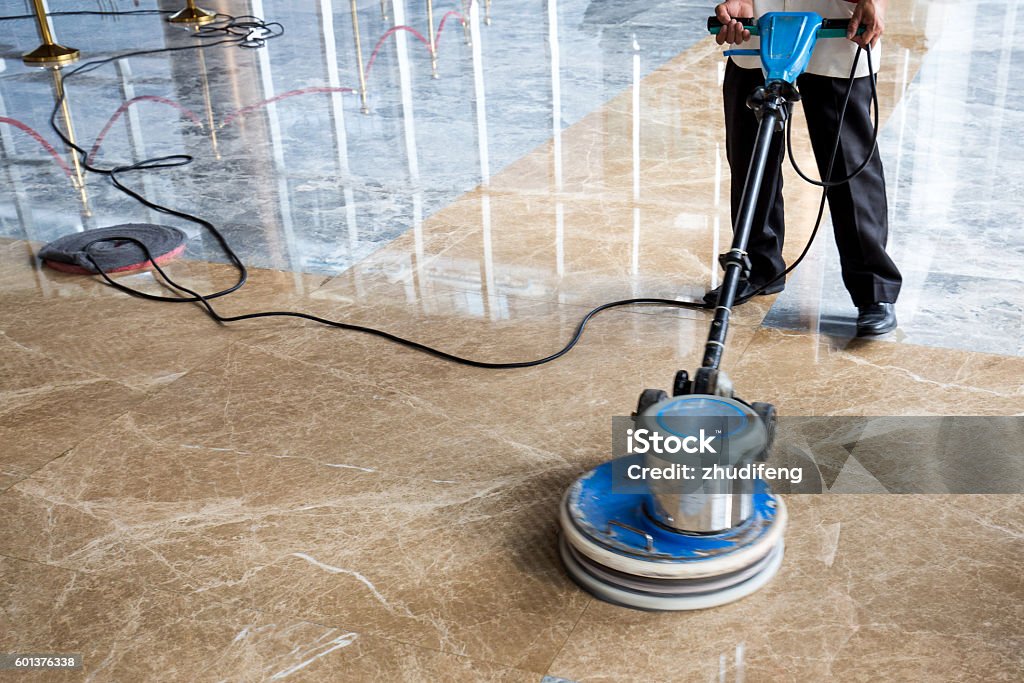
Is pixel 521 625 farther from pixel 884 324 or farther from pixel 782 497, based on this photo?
pixel 884 324

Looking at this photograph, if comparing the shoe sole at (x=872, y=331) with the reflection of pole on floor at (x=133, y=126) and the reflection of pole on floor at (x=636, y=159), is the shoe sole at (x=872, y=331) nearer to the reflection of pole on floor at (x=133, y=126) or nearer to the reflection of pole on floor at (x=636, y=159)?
the reflection of pole on floor at (x=636, y=159)

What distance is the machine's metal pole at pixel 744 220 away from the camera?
5.82 ft

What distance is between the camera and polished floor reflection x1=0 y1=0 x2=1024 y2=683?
1645 mm

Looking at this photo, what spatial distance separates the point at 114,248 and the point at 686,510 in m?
2.18

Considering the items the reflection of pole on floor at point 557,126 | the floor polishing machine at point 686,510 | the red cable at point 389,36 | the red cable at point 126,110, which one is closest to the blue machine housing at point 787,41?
the floor polishing machine at point 686,510

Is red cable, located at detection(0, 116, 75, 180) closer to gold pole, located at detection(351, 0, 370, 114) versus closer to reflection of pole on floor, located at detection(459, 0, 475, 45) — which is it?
gold pole, located at detection(351, 0, 370, 114)

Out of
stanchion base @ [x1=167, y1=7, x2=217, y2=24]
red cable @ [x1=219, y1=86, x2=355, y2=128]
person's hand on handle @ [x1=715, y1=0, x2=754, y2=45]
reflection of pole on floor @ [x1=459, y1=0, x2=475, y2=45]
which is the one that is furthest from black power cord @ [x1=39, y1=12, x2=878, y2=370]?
reflection of pole on floor @ [x1=459, y1=0, x2=475, y2=45]

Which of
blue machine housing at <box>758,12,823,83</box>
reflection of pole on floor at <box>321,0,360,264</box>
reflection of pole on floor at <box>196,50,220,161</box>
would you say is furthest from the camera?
reflection of pole on floor at <box>196,50,220,161</box>

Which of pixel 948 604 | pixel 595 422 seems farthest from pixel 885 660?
pixel 595 422

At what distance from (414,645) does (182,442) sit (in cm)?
82

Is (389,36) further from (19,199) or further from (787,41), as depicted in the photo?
(787,41)

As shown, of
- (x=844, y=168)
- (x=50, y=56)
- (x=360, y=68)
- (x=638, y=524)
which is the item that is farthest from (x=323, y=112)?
(x=638, y=524)

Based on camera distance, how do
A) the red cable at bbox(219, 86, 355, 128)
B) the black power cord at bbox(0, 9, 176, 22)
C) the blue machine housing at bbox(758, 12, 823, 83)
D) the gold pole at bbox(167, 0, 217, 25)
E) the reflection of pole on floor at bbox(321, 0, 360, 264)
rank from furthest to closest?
the black power cord at bbox(0, 9, 176, 22)
the gold pole at bbox(167, 0, 217, 25)
the red cable at bbox(219, 86, 355, 128)
the reflection of pole on floor at bbox(321, 0, 360, 264)
the blue machine housing at bbox(758, 12, 823, 83)

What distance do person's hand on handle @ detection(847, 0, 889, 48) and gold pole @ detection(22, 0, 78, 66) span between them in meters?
4.68
